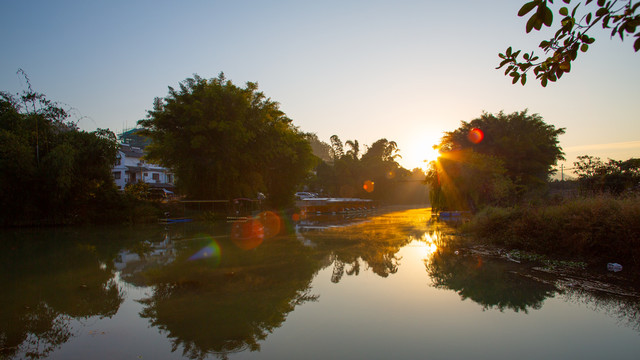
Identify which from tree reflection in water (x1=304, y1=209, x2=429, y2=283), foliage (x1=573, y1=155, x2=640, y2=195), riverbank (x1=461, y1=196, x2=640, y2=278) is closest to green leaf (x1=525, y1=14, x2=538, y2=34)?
tree reflection in water (x1=304, y1=209, x2=429, y2=283)

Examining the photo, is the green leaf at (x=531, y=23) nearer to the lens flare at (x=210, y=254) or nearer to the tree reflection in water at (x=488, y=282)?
the tree reflection in water at (x=488, y=282)

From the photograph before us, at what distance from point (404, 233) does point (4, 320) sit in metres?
15.5

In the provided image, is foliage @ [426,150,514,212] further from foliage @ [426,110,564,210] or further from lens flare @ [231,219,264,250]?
lens flare @ [231,219,264,250]

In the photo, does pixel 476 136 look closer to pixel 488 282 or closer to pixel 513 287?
pixel 488 282

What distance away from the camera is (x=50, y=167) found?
20547 mm

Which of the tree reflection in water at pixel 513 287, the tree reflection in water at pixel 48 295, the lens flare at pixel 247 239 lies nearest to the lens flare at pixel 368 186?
the lens flare at pixel 247 239

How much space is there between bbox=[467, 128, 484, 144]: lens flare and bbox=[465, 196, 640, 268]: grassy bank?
59.9 feet

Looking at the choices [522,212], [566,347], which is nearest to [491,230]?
[522,212]

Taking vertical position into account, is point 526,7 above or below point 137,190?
above

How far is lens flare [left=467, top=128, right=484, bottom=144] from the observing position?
30109 millimetres

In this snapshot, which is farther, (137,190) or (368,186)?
(368,186)

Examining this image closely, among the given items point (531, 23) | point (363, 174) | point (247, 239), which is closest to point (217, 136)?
point (247, 239)

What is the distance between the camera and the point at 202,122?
2492 centimetres

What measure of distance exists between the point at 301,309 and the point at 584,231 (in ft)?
27.2
